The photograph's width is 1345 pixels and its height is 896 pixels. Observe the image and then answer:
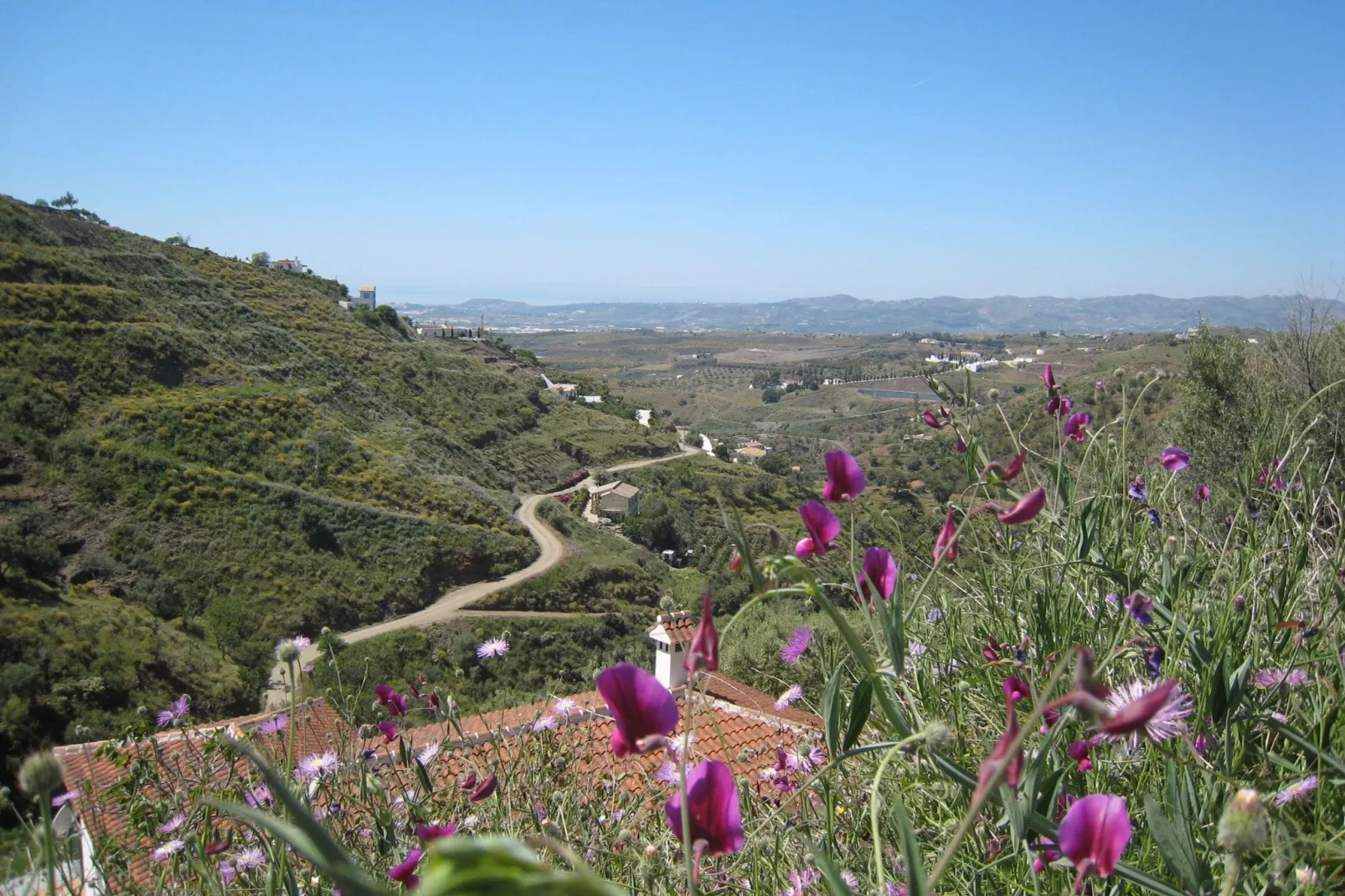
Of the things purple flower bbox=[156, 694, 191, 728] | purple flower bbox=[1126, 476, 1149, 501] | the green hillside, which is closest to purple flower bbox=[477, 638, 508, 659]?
purple flower bbox=[156, 694, 191, 728]

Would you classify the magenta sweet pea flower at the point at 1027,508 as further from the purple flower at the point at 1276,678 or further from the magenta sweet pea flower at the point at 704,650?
the purple flower at the point at 1276,678

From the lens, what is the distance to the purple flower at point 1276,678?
1335mm

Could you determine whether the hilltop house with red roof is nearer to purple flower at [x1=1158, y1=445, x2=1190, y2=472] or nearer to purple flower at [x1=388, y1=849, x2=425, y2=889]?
purple flower at [x1=388, y1=849, x2=425, y2=889]

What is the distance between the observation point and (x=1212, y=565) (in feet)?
5.95

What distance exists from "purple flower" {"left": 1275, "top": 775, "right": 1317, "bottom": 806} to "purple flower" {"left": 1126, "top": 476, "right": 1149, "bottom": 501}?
32.2 inches

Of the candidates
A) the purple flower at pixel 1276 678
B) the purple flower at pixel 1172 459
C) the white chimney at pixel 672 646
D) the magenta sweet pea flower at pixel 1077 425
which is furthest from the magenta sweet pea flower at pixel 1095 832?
the white chimney at pixel 672 646

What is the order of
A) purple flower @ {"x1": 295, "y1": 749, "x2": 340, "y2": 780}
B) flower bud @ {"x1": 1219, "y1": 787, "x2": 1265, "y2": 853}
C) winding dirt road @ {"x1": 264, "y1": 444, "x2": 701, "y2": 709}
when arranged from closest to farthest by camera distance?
flower bud @ {"x1": 1219, "y1": 787, "x2": 1265, "y2": 853} → purple flower @ {"x1": 295, "y1": 749, "x2": 340, "y2": 780} → winding dirt road @ {"x1": 264, "y1": 444, "x2": 701, "y2": 709}

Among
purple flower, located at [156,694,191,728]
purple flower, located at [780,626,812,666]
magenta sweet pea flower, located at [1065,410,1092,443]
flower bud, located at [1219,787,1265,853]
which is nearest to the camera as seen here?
flower bud, located at [1219,787,1265,853]

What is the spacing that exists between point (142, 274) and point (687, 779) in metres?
39.0

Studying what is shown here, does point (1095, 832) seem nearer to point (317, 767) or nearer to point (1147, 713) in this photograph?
point (1147, 713)

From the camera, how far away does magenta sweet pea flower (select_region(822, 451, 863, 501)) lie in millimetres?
1102

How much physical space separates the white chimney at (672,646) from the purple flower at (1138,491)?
298cm

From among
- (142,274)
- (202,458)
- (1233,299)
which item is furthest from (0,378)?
(1233,299)

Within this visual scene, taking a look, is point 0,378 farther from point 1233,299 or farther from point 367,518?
point 1233,299
